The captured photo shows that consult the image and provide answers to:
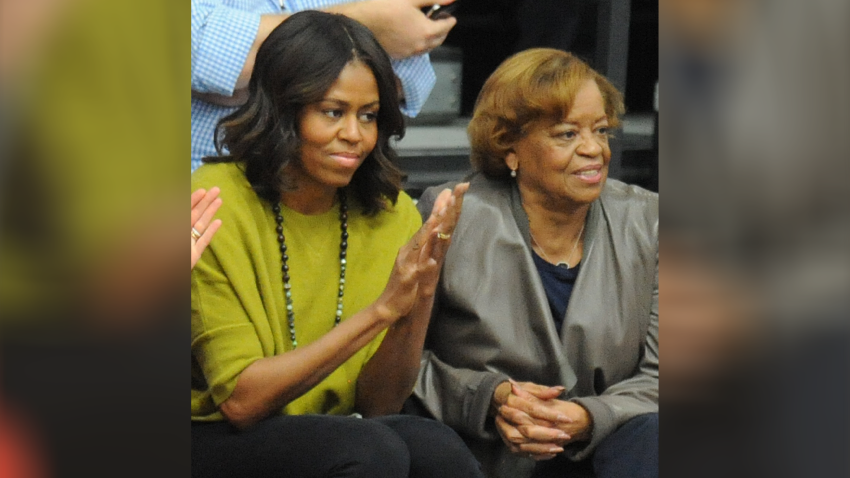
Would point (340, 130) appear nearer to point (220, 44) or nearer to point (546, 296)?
point (220, 44)

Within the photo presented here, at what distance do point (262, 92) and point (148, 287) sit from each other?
374 millimetres

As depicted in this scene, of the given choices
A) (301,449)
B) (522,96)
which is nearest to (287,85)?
(522,96)

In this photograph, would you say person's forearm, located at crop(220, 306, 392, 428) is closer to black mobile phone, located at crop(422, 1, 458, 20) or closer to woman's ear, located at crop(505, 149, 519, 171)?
woman's ear, located at crop(505, 149, 519, 171)

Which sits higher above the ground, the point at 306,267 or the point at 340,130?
the point at 340,130

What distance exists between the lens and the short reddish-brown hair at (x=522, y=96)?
6.35 feet

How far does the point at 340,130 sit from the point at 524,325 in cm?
47

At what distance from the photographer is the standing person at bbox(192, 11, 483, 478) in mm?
1775

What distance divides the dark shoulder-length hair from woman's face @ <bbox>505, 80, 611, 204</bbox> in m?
0.28

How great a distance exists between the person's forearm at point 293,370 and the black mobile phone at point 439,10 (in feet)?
1.61

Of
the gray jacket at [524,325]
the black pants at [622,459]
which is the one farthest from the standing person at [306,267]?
the black pants at [622,459]

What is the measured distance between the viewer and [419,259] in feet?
5.99

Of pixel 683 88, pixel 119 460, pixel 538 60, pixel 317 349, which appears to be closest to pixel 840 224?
pixel 683 88

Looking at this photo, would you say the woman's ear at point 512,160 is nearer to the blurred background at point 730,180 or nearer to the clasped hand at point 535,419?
the blurred background at point 730,180

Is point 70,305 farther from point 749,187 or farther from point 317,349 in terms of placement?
point 749,187
